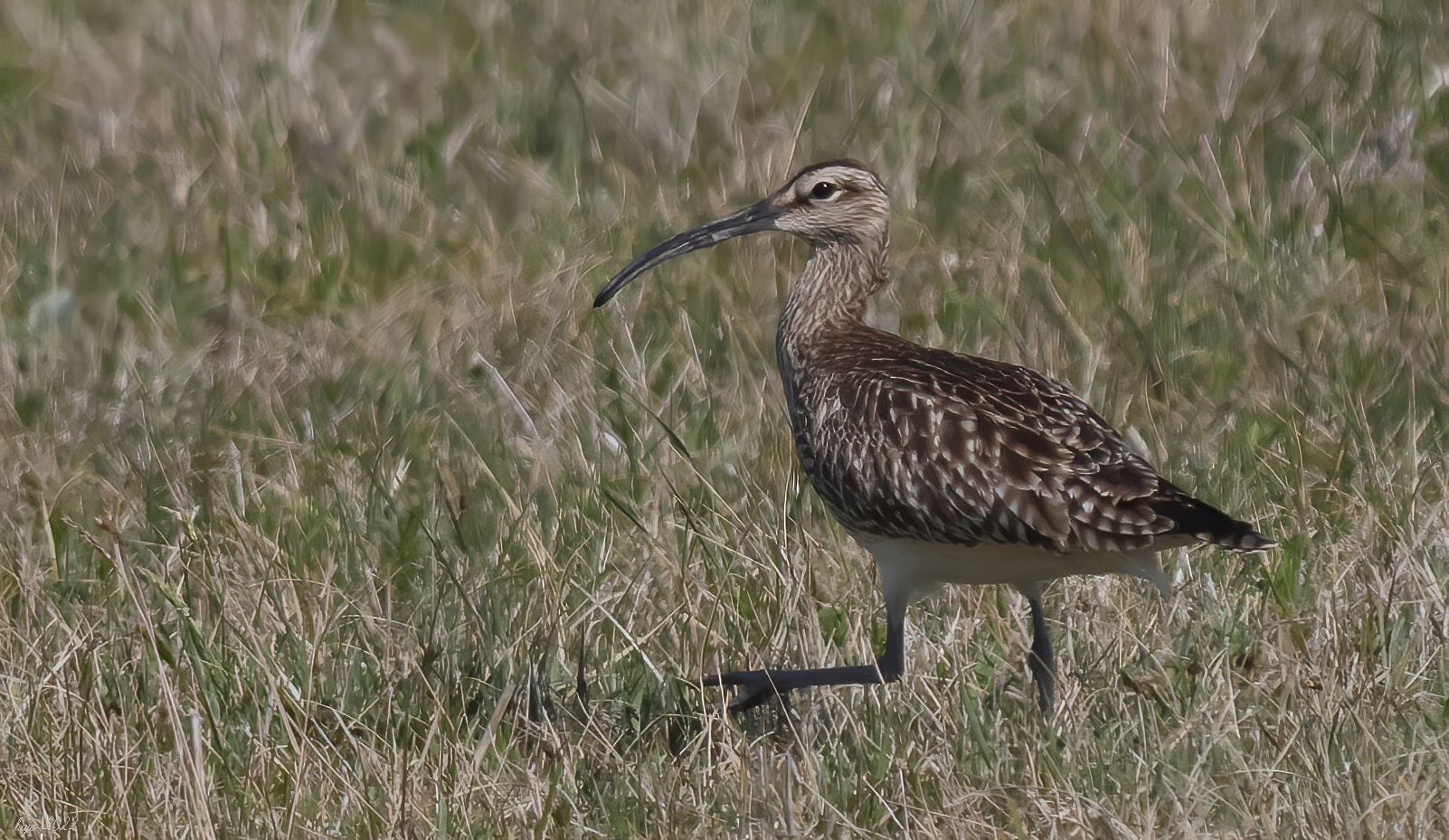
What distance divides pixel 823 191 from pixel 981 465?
141 centimetres

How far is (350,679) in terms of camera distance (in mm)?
5004

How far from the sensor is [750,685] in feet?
16.6

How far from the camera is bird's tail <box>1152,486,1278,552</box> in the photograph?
15.2 feet

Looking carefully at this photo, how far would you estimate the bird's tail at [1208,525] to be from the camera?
15.2ft

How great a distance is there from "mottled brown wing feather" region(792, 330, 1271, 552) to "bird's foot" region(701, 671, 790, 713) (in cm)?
44

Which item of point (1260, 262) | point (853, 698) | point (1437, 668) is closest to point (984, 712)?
point (853, 698)

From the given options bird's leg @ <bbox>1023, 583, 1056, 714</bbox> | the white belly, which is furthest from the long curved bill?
bird's leg @ <bbox>1023, 583, 1056, 714</bbox>

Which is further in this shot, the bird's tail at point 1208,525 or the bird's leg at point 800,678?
the bird's leg at point 800,678

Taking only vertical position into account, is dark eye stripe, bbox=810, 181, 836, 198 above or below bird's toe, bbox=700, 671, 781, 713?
above

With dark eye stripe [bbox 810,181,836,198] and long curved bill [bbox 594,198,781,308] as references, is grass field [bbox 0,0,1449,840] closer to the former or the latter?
long curved bill [bbox 594,198,781,308]

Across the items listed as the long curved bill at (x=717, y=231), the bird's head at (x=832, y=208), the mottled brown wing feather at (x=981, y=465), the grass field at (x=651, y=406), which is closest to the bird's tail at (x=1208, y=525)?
the mottled brown wing feather at (x=981, y=465)

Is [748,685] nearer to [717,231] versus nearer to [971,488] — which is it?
[971,488]

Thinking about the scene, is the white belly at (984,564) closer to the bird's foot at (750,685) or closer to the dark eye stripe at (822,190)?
the bird's foot at (750,685)

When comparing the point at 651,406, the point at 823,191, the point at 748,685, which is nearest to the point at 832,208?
the point at 823,191
